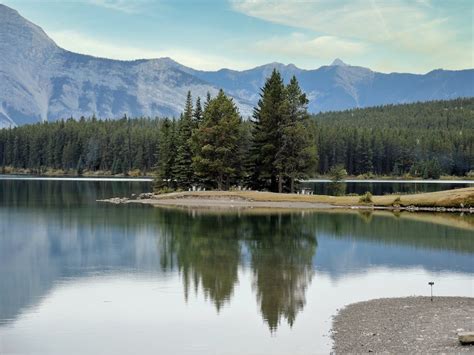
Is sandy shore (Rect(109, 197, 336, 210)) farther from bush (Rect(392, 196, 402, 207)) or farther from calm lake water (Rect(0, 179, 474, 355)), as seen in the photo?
calm lake water (Rect(0, 179, 474, 355))

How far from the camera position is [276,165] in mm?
86562

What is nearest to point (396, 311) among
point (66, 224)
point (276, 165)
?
point (66, 224)

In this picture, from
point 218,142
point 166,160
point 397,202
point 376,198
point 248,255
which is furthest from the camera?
point 166,160

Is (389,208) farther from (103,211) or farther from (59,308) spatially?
(59,308)

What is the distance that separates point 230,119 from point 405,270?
2250 inches

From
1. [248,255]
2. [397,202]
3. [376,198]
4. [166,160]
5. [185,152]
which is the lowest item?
[248,255]

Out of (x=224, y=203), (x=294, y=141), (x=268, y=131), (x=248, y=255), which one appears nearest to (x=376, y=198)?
(x=294, y=141)

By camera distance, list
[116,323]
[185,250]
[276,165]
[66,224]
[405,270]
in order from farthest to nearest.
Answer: [276,165] → [66,224] → [185,250] → [405,270] → [116,323]

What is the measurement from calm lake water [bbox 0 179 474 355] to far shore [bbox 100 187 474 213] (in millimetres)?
13288

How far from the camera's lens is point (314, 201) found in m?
81.8

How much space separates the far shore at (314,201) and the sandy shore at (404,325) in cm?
5192

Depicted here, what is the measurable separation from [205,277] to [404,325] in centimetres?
1316

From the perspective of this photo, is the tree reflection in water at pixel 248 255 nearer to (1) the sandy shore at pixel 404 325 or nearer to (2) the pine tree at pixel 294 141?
(1) the sandy shore at pixel 404 325

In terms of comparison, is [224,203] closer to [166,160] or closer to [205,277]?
[166,160]
